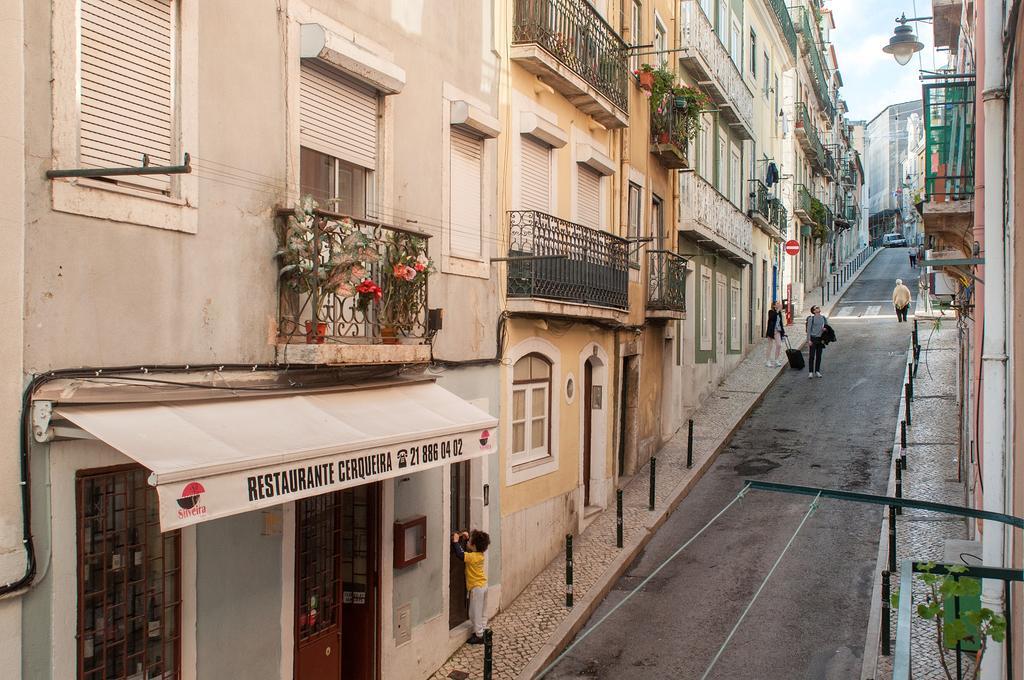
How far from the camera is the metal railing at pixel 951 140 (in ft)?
38.9

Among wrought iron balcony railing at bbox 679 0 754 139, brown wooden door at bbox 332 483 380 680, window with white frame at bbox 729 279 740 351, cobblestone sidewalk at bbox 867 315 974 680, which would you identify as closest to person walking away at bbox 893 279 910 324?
cobblestone sidewalk at bbox 867 315 974 680

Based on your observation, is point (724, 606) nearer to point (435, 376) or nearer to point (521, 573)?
point (521, 573)

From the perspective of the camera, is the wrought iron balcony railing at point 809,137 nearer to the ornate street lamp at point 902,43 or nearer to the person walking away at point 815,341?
the person walking away at point 815,341

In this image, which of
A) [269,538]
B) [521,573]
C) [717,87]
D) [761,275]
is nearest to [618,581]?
[521,573]

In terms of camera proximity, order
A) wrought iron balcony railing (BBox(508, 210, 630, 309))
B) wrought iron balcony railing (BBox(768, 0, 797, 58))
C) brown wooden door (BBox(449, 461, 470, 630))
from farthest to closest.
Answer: wrought iron balcony railing (BBox(768, 0, 797, 58)), wrought iron balcony railing (BBox(508, 210, 630, 309)), brown wooden door (BBox(449, 461, 470, 630))

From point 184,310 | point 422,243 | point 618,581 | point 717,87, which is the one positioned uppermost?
point 717,87

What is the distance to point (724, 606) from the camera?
11383mm

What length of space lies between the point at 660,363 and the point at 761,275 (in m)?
14.3

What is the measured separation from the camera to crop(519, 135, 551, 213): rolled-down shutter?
12711mm

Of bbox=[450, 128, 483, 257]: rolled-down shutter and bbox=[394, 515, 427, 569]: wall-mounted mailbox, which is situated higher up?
bbox=[450, 128, 483, 257]: rolled-down shutter

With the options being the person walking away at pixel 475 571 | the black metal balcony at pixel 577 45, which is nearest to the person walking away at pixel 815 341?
the black metal balcony at pixel 577 45

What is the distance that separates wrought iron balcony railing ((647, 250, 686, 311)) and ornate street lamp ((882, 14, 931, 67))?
5.30m

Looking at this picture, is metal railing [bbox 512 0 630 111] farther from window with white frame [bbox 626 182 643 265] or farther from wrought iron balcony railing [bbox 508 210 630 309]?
wrought iron balcony railing [bbox 508 210 630 309]

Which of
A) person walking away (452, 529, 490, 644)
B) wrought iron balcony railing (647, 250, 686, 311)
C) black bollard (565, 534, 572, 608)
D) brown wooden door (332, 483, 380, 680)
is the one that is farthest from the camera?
wrought iron balcony railing (647, 250, 686, 311)
